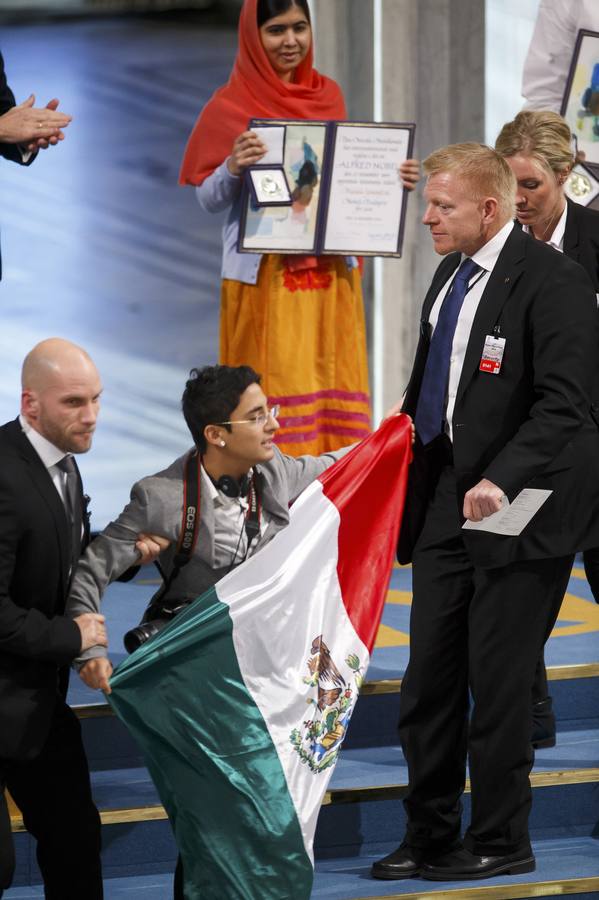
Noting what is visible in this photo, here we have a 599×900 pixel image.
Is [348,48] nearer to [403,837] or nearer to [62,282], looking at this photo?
[62,282]

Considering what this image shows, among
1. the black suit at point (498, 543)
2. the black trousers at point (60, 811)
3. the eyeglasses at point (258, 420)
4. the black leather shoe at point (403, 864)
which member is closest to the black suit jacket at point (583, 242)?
the black suit at point (498, 543)

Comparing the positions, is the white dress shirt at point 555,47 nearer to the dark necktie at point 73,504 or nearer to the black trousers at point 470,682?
the black trousers at point 470,682

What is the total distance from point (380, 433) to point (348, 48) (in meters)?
4.27

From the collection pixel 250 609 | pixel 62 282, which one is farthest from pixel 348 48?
pixel 250 609

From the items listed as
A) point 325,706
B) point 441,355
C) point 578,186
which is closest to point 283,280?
point 578,186

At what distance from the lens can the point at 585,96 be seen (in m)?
4.99

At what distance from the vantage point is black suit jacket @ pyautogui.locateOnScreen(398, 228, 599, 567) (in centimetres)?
341

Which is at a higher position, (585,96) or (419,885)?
(585,96)

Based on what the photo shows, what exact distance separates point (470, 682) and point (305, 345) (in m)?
1.81

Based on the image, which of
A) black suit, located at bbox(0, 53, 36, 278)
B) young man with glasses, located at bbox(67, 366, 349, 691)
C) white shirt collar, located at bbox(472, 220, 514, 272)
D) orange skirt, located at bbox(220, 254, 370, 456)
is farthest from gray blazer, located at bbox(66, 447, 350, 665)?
orange skirt, located at bbox(220, 254, 370, 456)

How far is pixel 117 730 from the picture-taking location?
168 inches

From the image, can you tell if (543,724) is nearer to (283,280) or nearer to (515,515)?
(515,515)

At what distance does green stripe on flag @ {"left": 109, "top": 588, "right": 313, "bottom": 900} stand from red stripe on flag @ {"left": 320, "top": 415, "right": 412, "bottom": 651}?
0.36 meters

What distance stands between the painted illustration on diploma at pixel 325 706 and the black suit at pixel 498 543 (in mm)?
271
